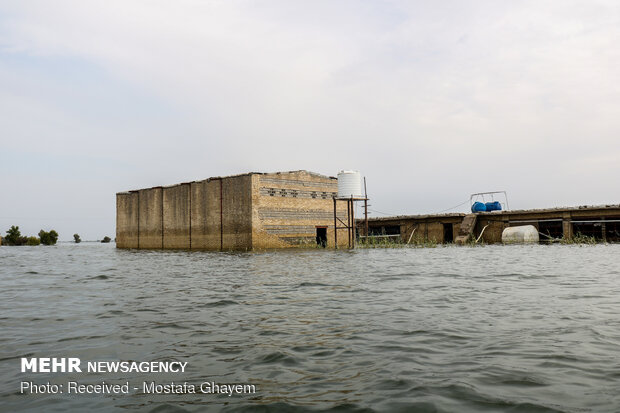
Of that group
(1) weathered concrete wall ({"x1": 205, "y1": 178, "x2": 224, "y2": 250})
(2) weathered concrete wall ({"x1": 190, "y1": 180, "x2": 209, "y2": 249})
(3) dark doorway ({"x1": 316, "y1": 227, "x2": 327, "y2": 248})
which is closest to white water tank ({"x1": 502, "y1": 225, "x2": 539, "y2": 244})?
(3) dark doorway ({"x1": 316, "y1": 227, "x2": 327, "y2": 248})

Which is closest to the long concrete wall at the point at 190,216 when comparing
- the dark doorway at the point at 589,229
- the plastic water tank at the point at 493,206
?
the plastic water tank at the point at 493,206

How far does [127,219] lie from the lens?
47.2 meters

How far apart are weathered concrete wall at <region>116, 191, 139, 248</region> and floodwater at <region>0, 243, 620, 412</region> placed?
3847cm

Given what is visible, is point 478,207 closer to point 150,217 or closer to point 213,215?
point 213,215

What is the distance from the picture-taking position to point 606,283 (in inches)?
367

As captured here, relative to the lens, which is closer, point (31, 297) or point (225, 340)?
point (225, 340)

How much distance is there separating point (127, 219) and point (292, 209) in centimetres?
2268

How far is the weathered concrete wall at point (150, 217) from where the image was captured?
137ft

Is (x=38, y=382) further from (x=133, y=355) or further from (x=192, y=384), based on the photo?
(x=192, y=384)

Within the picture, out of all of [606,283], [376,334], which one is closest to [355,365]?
[376,334]

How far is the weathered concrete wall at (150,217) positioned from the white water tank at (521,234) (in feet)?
104

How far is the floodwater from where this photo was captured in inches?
125

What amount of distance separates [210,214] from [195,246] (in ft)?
10.9

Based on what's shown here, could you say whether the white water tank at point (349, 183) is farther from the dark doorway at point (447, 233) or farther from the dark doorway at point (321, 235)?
the dark doorway at point (447, 233)
